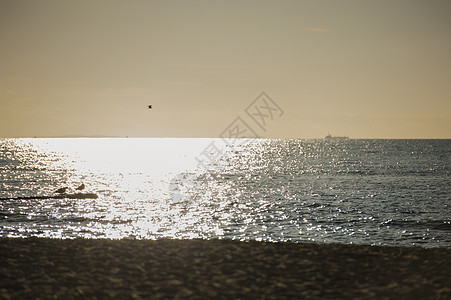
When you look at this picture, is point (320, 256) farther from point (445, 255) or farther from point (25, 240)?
point (25, 240)

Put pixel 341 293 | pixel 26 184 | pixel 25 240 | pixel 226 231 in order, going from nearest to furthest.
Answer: pixel 341 293
pixel 25 240
pixel 226 231
pixel 26 184

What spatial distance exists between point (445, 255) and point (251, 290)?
9505 mm

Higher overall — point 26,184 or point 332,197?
point 26,184

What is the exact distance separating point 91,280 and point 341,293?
7.75m

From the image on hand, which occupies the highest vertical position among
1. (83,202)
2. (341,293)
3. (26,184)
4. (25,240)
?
(26,184)

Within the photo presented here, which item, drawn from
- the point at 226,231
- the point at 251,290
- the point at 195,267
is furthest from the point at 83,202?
the point at 251,290

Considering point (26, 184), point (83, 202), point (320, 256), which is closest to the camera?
point (320, 256)

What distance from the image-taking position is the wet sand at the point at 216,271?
36.7 ft

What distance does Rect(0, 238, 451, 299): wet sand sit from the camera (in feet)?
36.7

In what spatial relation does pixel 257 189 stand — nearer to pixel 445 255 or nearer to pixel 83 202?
pixel 83 202

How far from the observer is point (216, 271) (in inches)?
525

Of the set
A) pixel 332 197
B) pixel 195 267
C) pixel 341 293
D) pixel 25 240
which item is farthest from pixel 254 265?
pixel 332 197

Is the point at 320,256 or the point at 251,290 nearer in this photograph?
the point at 251,290

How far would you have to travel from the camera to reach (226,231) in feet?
108
